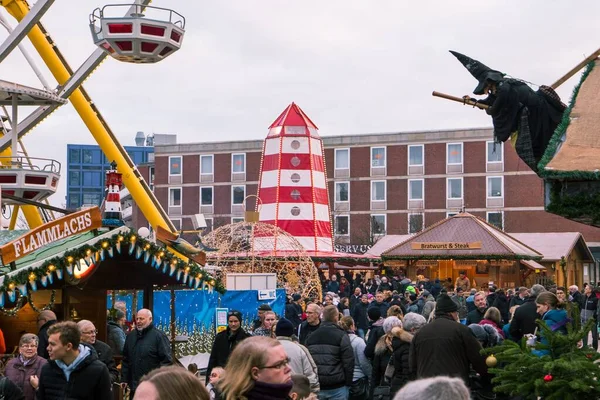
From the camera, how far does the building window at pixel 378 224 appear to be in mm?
68562

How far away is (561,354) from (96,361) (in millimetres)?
3563

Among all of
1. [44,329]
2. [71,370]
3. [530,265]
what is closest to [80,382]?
[71,370]

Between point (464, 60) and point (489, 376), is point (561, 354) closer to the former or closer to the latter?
point (489, 376)

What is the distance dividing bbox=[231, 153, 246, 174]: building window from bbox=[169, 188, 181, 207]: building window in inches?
175

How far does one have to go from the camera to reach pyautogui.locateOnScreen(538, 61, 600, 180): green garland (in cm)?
813

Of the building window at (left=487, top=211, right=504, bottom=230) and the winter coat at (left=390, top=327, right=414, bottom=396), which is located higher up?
the building window at (left=487, top=211, right=504, bottom=230)

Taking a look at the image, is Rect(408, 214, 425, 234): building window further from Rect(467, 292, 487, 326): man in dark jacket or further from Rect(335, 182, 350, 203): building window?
Rect(467, 292, 487, 326): man in dark jacket

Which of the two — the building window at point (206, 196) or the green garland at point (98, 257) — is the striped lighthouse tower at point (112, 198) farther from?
the building window at point (206, 196)

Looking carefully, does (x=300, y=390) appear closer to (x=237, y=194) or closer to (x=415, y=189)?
(x=415, y=189)

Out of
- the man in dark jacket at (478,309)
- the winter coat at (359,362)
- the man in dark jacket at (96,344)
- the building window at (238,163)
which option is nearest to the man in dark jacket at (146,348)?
the man in dark jacket at (96,344)

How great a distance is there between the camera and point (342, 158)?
70500 millimetres

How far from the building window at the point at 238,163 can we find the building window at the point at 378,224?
971cm

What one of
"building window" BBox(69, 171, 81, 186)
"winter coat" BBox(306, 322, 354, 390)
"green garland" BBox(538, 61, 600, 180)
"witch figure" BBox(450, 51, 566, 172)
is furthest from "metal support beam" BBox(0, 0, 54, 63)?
"building window" BBox(69, 171, 81, 186)

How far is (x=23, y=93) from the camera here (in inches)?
1091
